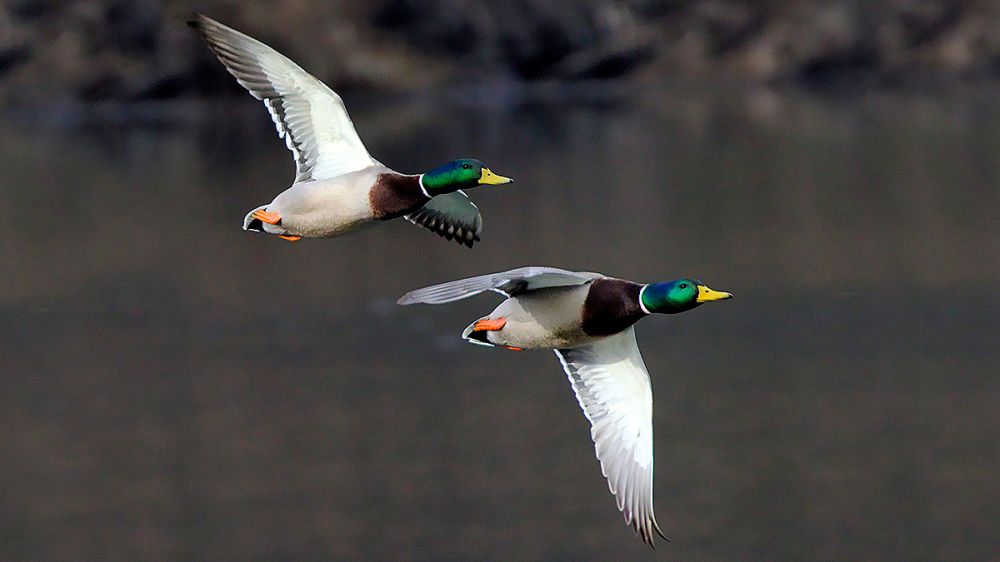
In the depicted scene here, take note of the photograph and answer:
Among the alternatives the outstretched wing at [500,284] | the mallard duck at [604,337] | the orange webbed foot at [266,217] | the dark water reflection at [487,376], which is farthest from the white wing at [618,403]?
the dark water reflection at [487,376]

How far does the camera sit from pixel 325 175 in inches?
402

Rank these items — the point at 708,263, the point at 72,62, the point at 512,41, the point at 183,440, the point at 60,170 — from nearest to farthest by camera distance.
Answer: the point at 183,440, the point at 708,263, the point at 60,170, the point at 72,62, the point at 512,41

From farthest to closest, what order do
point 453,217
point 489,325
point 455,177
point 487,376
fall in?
point 487,376, point 453,217, point 489,325, point 455,177

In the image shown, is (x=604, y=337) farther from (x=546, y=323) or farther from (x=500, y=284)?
(x=500, y=284)

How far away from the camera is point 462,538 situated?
81.0ft

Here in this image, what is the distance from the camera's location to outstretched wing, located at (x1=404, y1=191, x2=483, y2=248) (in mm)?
10750

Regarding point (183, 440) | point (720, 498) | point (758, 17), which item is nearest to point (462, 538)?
point (720, 498)

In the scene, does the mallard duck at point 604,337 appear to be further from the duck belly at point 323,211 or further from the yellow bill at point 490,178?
the duck belly at point 323,211

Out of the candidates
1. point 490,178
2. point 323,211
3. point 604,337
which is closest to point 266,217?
point 323,211

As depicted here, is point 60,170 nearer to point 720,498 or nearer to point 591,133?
point 591,133

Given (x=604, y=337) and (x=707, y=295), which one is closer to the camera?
(x=707, y=295)

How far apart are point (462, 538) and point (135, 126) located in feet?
109

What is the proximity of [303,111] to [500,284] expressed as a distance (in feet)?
5.64

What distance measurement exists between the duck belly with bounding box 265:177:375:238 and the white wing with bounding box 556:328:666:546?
1.35 m
